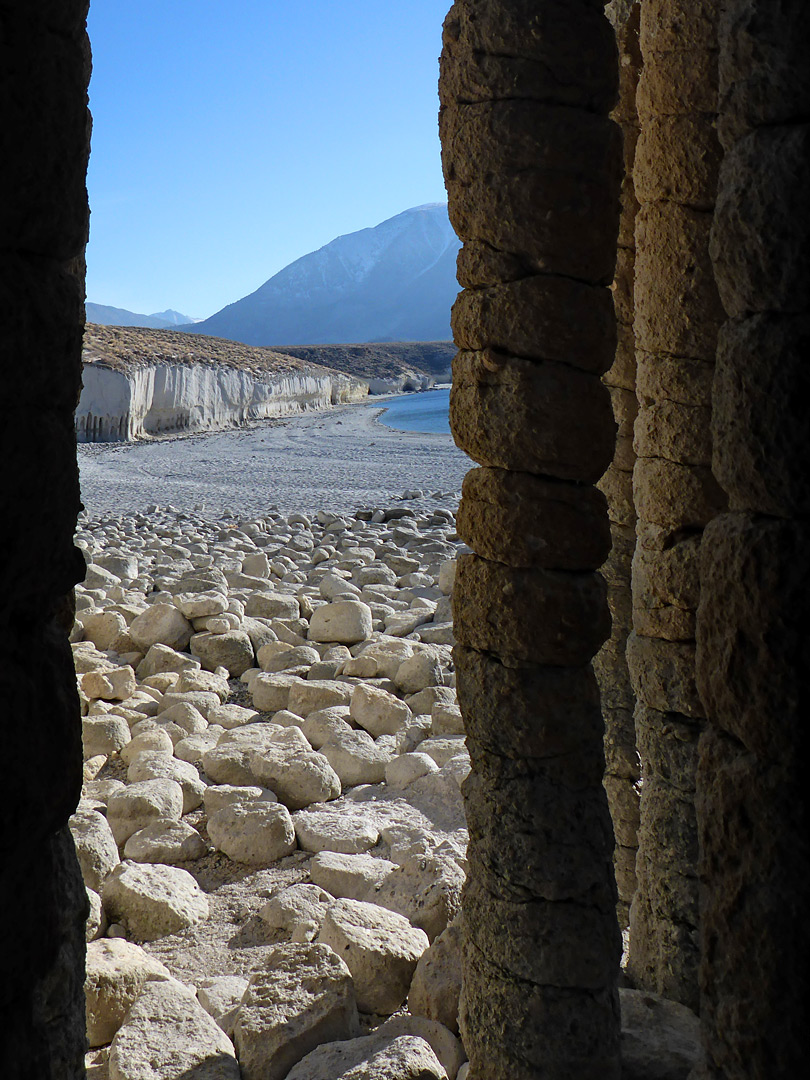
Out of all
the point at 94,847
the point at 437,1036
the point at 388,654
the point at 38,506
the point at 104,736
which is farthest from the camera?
the point at 388,654

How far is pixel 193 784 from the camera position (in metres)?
5.38

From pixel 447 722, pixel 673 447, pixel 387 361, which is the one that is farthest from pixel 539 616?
pixel 387 361

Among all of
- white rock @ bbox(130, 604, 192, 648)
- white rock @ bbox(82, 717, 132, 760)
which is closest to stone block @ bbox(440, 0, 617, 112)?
white rock @ bbox(82, 717, 132, 760)

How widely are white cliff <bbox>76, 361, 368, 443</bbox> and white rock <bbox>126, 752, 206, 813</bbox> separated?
2145 centimetres

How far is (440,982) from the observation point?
3404 millimetres

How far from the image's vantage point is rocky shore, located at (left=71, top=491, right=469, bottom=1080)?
3.24 metres

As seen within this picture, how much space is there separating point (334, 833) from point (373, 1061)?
194 centimetres

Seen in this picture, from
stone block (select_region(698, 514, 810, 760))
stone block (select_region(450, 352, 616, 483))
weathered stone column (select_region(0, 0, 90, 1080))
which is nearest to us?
weathered stone column (select_region(0, 0, 90, 1080))

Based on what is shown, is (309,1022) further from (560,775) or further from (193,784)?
(193,784)

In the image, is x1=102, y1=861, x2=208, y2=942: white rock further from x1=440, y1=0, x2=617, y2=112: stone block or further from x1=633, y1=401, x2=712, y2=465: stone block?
x1=440, y1=0, x2=617, y2=112: stone block

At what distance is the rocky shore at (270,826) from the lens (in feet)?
10.6

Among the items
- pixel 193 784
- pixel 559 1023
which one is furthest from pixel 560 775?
pixel 193 784

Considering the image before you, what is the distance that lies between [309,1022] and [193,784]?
232cm

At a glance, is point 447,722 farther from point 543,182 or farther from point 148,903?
point 543,182
